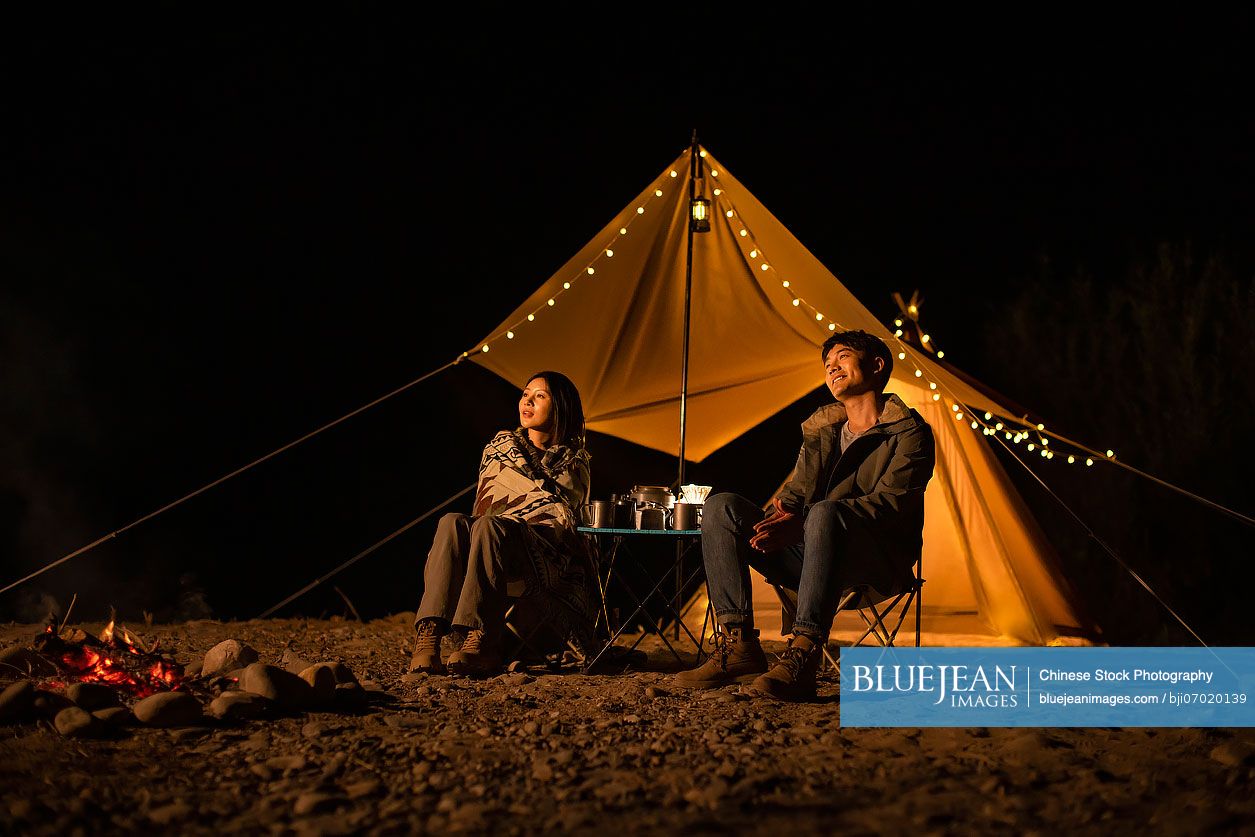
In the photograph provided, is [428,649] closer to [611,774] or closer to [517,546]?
[517,546]

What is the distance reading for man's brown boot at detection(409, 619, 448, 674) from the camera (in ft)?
10.8

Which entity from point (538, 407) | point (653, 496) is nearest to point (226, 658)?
point (538, 407)

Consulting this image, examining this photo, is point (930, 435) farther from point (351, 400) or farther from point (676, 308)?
point (351, 400)

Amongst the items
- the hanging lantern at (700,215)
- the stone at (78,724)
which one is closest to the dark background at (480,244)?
the hanging lantern at (700,215)

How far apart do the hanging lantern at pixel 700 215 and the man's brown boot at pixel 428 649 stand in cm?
200

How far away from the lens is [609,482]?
6.68m

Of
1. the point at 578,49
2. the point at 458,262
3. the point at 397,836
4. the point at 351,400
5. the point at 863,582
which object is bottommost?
the point at 397,836

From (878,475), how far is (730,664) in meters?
0.72

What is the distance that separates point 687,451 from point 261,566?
3.10 meters

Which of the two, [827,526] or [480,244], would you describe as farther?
[480,244]

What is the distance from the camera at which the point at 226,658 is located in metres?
3.18

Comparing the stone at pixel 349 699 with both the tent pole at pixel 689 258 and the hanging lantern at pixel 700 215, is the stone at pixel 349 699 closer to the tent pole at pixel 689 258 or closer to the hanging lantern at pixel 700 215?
the tent pole at pixel 689 258

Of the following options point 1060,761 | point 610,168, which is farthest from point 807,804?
point 610,168

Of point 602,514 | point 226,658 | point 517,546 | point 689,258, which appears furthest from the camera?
point 689,258
